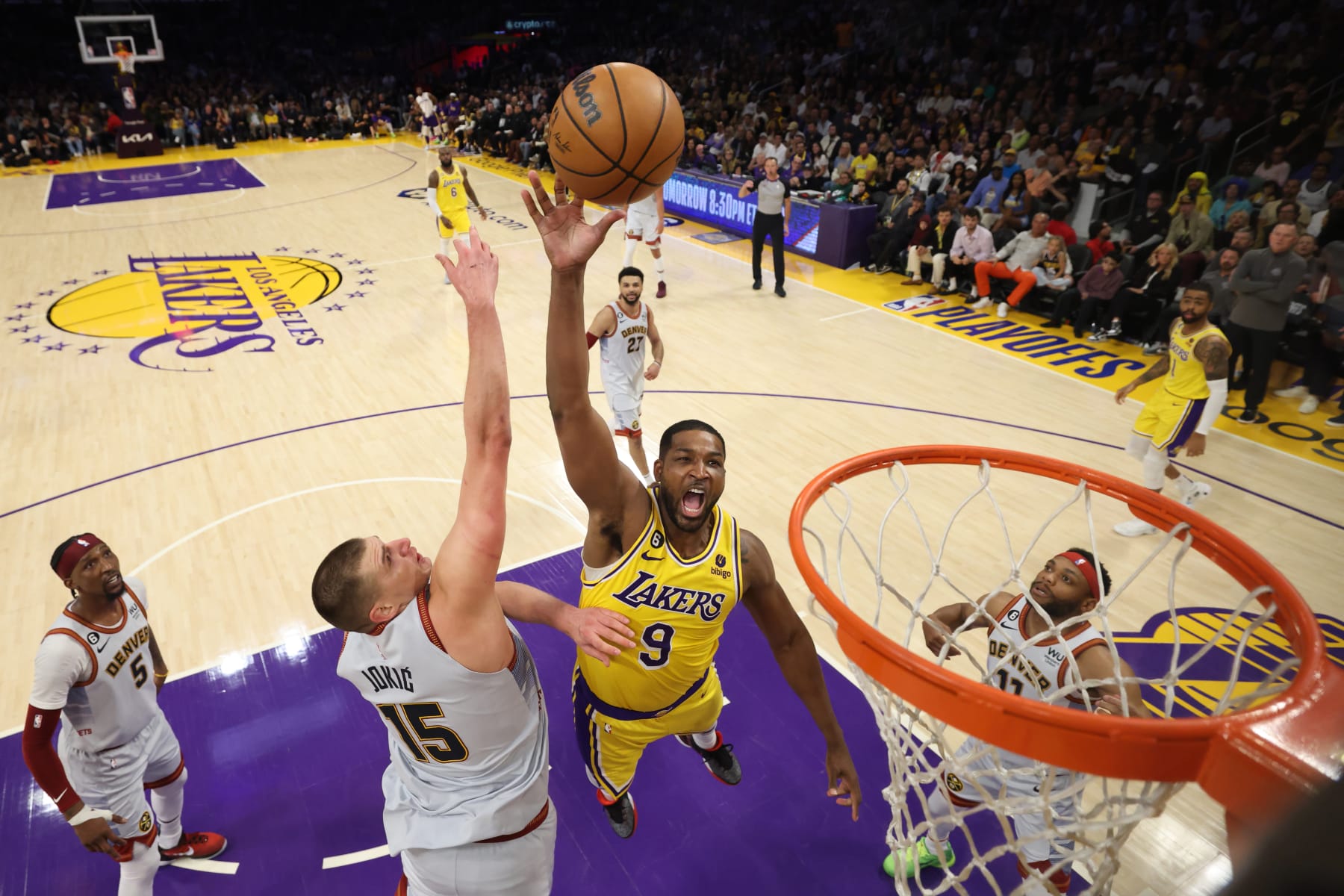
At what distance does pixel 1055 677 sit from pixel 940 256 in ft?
29.3

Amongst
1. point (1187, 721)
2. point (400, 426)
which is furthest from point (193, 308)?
point (1187, 721)

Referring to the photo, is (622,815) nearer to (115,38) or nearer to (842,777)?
(842,777)

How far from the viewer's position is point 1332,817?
1.61 ft

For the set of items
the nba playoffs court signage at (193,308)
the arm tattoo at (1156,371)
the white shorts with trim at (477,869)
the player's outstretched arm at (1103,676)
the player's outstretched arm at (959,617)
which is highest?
the arm tattoo at (1156,371)

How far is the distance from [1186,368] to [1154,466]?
0.69m

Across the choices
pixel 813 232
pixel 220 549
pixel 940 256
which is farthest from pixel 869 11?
pixel 220 549

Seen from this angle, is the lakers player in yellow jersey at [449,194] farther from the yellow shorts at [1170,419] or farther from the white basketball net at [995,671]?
the yellow shorts at [1170,419]

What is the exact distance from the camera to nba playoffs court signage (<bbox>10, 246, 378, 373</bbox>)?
29.8ft

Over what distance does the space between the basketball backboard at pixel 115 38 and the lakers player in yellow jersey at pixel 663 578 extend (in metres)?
24.2

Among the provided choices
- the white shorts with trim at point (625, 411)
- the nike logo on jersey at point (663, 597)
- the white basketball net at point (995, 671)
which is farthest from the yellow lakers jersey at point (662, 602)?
the white shorts with trim at point (625, 411)

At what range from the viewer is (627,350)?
5.76m

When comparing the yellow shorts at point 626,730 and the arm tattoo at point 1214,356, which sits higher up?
the arm tattoo at point 1214,356

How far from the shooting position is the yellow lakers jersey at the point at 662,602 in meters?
2.71

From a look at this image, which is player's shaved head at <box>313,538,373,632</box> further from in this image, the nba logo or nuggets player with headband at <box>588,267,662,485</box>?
the nba logo
